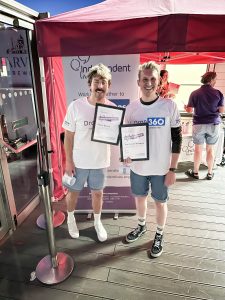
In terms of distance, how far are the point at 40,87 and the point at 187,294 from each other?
2365 mm

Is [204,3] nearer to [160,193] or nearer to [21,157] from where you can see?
[160,193]

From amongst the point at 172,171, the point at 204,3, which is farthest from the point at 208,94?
the point at 172,171

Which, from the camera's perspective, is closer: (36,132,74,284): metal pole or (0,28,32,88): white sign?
(36,132,74,284): metal pole

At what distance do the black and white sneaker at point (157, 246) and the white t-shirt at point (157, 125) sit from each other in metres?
0.69

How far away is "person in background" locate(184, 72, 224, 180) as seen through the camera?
3.21 meters

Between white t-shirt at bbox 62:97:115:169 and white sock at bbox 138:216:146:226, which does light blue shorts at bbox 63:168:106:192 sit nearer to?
white t-shirt at bbox 62:97:115:169

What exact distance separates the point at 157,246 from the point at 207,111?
207 cm

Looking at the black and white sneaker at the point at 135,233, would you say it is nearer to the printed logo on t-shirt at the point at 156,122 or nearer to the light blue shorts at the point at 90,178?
the light blue shorts at the point at 90,178

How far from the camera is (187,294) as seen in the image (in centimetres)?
172

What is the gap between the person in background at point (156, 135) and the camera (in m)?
1.68

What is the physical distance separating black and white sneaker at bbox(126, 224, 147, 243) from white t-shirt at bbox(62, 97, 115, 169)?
0.80 m

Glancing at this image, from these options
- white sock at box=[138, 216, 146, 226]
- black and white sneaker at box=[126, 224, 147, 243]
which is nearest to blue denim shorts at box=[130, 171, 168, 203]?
white sock at box=[138, 216, 146, 226]

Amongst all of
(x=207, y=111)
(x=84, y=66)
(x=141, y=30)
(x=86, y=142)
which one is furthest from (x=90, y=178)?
(x=207, y=111)

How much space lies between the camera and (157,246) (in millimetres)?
2094
